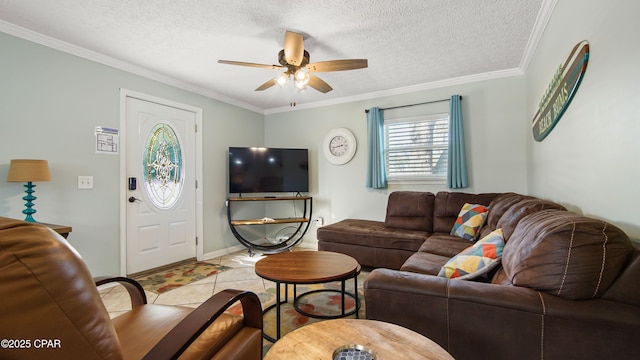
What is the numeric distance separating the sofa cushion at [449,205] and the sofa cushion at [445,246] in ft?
1.22

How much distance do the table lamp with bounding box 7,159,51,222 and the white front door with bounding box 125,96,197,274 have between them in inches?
33.7

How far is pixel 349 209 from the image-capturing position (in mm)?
4367

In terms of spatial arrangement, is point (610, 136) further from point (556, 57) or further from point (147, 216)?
point (147, 216)

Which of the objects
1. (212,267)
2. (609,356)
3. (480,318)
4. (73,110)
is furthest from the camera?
(212,267)

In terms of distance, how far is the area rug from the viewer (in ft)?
9.61

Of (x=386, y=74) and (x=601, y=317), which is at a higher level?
(x=386, y=74)

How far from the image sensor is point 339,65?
2.41m

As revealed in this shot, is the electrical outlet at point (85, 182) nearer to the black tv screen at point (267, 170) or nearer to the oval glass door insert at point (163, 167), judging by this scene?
the oval glass door insert at point (163, 167)

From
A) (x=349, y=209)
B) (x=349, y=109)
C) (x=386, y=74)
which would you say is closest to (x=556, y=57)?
(x=386, y=74)

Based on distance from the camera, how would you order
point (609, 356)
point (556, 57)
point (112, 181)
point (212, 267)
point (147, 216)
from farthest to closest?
point (212, 267)
point (147, 216)
point (112, 181)
point (556, 57)
point (609, 356)

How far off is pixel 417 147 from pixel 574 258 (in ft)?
9.76

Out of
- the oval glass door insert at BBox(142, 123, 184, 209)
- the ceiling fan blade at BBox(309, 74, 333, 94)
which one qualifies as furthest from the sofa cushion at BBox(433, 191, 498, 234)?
the oval glass door insert at BBox(142, 123, 184, 209)

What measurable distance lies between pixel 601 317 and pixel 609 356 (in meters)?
0.13

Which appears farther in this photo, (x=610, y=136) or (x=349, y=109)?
(x=349, y=109)
